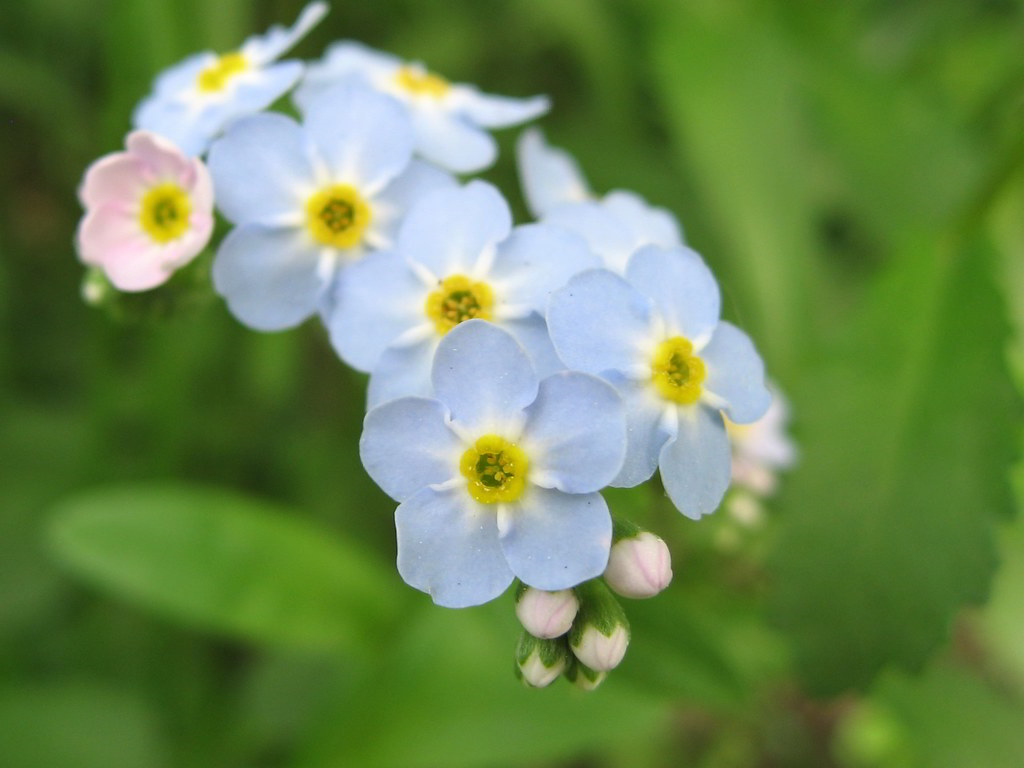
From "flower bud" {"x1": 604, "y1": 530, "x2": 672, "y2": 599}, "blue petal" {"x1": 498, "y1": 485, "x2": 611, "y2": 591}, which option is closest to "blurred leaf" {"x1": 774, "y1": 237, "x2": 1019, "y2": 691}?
"flower bud" {"x1": 604, "y1": 530, "x2": 672, "y2": 599}

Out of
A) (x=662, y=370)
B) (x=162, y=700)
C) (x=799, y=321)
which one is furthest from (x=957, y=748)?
(x=162, y=700)

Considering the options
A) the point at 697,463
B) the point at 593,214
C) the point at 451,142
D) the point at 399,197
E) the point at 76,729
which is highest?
the point at 451,142

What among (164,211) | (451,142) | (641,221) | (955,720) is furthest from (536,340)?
(955,720)

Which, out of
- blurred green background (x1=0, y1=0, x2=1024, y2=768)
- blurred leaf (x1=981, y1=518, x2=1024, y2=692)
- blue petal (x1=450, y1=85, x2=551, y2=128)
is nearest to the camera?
blue petal (x1=450, y1=85, x2=551, y2=128)

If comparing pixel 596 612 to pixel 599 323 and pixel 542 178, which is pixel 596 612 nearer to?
pixel 599 323

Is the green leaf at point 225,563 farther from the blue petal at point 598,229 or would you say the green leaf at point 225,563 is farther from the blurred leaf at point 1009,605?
the blurred leaf at point 1009,605

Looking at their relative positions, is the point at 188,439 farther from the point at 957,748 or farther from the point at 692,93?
the point at 957,748

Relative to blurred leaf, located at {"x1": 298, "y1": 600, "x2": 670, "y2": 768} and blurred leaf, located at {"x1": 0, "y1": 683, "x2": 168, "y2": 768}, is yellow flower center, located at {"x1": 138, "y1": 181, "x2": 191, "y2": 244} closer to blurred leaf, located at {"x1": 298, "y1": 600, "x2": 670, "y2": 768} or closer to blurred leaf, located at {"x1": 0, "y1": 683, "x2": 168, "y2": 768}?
blurred leaf, located at {"x1": 298, "y1": 600, "x2": 670, "y2": 768}
